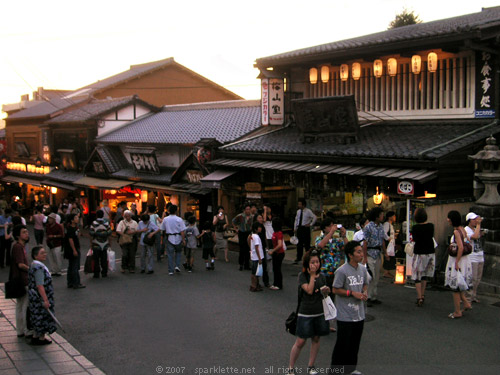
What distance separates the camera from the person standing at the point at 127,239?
15422mm

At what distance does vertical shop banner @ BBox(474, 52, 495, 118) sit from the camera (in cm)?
1386

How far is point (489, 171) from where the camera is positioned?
501 inches

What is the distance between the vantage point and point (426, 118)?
15.6 meters

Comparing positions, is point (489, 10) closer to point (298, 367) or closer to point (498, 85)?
point (498, 85)

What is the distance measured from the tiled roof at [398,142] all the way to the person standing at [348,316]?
20.9 ft

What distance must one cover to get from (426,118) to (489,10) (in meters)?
5.59

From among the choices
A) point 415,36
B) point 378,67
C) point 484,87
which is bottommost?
point 484,87

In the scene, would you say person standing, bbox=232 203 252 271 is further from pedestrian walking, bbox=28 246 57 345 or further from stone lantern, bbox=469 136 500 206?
pedestrian walking, bbox=28 246 57 345

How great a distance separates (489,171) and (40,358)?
34.3 feet

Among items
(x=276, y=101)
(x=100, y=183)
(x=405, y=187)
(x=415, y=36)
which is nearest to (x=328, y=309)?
(x=405, y=187)

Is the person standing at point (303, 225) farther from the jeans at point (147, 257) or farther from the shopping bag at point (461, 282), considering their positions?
A: the shopping bag at point (461, 282)

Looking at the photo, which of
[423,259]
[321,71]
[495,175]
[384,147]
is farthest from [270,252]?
[321,71]

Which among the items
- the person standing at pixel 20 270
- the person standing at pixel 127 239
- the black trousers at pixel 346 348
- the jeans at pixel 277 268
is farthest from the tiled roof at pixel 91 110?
the black trousers at pixel 346 348

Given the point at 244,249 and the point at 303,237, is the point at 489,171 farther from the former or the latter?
the point at 244,249
